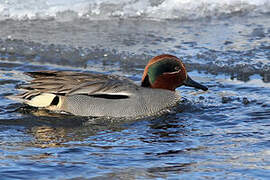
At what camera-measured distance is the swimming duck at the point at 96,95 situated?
6.87 meters

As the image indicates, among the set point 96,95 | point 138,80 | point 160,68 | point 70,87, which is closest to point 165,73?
point 160,68

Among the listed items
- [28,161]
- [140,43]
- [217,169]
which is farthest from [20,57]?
[217,169]

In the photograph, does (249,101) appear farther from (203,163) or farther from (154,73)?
(203,163)

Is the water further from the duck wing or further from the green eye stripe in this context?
the green eye stripe

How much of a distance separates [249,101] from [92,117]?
2015mm

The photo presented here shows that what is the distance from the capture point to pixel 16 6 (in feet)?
40.5

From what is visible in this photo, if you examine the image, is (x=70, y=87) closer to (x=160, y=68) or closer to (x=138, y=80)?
(x=160, y=68)

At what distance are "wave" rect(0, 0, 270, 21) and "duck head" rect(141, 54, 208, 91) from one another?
460 cm

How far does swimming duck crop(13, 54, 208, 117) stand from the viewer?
6.87 meters

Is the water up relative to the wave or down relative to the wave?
down

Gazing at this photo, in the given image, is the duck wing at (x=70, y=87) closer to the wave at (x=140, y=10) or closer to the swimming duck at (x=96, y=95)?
the swimming duck at (x=96, y=95)

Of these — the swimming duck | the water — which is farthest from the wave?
the swimming duck

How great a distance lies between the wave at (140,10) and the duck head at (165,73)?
4598 millimetres

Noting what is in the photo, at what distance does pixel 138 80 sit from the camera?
28.5ft
